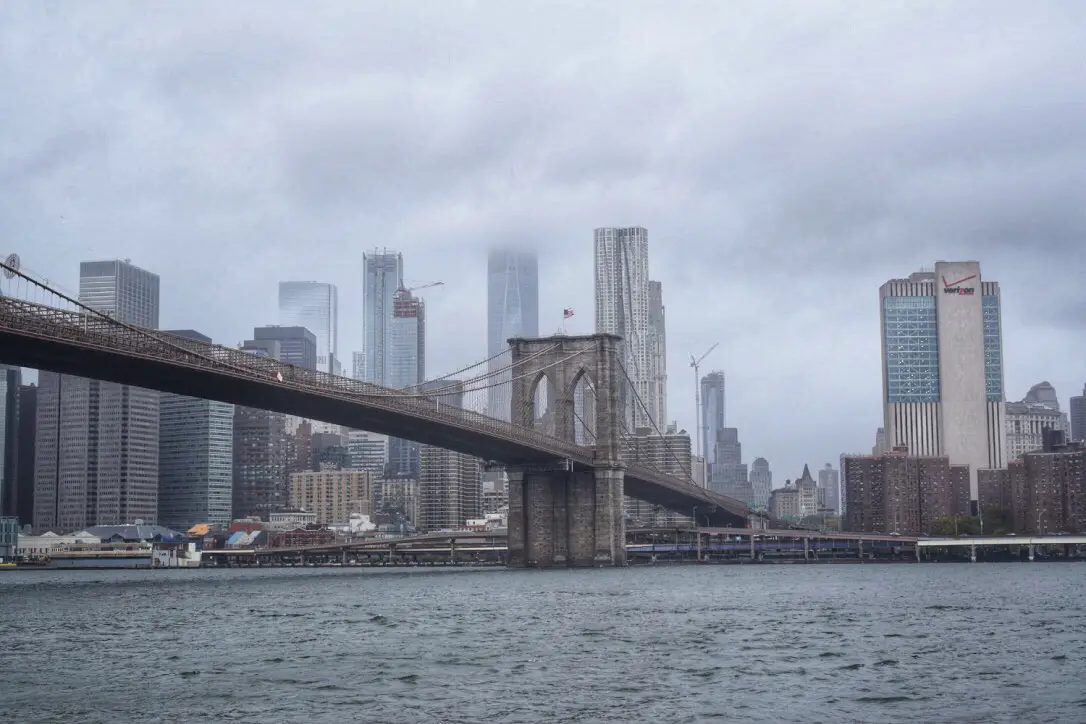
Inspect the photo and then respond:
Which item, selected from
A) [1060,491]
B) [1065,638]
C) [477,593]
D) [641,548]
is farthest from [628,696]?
[1060,491]

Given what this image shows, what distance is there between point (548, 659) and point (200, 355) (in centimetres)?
3294

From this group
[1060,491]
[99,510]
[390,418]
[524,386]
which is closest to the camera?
[390,418]

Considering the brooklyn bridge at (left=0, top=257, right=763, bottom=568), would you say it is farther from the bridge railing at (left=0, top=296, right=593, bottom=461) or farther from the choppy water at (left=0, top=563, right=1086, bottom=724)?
the choppy water at (left=0, top=563, right=1086, bottom=724)

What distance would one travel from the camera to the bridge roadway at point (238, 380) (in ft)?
176

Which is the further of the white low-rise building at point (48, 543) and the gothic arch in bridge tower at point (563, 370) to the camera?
the white low-rise building at point (48, 543)

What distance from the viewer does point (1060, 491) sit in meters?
151

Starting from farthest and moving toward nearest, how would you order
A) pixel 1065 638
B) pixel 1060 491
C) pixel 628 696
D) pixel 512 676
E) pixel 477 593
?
pixel 1060 491 → pixel 477 593 → pixel 1065 638 → pixel 512 676 → pixel 628 696

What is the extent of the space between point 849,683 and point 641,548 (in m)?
99.1

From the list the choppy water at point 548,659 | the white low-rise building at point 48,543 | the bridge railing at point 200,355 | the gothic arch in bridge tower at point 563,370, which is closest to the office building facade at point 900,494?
the gothic arch in bridge tower at point 563,370

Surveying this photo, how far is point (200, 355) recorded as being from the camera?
5975 cm

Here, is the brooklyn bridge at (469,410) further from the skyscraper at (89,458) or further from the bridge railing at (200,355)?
the skyscraper at (89,458)

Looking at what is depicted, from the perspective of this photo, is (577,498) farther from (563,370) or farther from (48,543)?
(48,543)

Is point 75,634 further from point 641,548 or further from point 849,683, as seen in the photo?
point 641,548

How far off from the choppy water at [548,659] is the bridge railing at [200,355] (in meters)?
10.0
